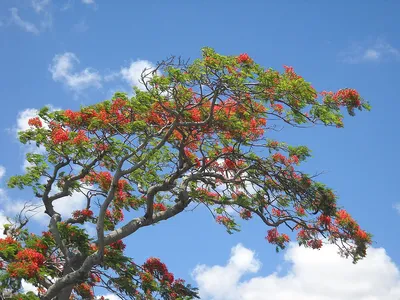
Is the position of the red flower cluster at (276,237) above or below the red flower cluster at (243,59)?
below

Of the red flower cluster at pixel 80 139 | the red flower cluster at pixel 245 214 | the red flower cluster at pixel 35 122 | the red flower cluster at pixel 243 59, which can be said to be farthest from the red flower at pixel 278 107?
the red flower cluster at pixel 35 122

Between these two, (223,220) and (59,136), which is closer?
(59,136)

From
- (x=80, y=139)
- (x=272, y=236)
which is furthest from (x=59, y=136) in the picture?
(x=272, y=236)

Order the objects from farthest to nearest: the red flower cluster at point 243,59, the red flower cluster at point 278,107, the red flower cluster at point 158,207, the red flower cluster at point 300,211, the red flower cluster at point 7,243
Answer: the red flower cluster at point 158,207
the red flower cluster at point 300,211
the red flower cluster at point 7,243
the red flower cluster at point 278,107
the red flower cluster at point 243,59

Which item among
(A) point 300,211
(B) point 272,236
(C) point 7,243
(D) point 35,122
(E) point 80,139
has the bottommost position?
(C) point 7,243

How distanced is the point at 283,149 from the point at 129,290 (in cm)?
490

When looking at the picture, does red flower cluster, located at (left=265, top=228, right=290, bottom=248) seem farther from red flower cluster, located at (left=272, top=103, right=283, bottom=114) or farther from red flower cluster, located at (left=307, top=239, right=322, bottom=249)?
red flower cluster, located at (left=272, top=103, right=283, bottom=114)

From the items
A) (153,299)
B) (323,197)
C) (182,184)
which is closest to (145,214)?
(182,184)

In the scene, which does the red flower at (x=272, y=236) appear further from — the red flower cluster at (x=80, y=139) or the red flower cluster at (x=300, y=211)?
the red flower cluster at (x=80, y=139)

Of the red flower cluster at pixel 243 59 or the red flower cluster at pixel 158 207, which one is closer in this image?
the red flower cluster at pixel 243 59

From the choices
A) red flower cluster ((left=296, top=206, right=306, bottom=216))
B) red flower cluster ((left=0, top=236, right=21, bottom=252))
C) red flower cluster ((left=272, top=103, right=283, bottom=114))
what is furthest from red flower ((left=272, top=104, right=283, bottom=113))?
red flower cluster ((left=0, top=236, right=21, bottom=252))

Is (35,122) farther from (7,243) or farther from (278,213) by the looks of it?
(278,213)

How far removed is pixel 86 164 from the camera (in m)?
14.3

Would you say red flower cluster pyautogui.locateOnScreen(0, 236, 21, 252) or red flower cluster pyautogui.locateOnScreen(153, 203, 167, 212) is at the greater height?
red flower cluster pyautogui.locateOnScreen(153, 203, 167, 212)
